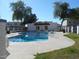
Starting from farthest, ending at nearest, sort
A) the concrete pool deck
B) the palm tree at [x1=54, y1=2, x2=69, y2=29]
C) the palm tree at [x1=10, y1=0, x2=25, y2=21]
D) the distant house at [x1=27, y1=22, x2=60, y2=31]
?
the palm tree at [x1=10, y1=0, x2=25, y2=21], the palm tree at [x1=54, y1=2, x2=69, y2=29], the distant house at [x1=27, y1=22, x2=60, y2=31], the concrete pool deck

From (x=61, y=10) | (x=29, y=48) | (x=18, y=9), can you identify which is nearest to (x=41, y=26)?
(x=61, y=10)

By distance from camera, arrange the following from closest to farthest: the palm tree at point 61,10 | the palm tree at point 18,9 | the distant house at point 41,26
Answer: the distant house at point 41,26 < the palm tree at point 61,10 < the palm tree at point 18,9

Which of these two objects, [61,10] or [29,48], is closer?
[29,48]

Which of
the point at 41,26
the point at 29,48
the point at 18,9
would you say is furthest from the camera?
the point at 18,9

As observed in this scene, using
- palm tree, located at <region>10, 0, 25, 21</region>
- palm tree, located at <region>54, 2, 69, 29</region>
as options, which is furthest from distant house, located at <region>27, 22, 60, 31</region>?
palm tree, located at <region>10, 0, 25, 21</region>

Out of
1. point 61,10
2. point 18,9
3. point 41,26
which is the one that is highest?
point 18,9

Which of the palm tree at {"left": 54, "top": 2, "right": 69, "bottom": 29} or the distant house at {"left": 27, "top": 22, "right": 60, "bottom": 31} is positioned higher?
the palm tree at {"left": 54, "top": 2, "right": 69, "bottom": 29}

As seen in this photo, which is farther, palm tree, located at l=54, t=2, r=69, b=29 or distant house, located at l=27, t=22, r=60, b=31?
palm tree, located at l=54, t=2, r=69, b=29

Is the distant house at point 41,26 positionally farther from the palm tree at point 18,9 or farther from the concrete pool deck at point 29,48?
the concrete pool deck at point 29,48

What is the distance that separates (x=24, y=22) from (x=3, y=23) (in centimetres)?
5709

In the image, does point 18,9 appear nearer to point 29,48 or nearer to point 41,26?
point 41,26

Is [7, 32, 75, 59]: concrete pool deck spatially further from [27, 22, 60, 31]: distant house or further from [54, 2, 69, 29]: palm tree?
[54, 2, 69, 29]: palm tree

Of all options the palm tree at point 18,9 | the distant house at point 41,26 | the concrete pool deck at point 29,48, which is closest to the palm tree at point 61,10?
the distant house at point 41,26

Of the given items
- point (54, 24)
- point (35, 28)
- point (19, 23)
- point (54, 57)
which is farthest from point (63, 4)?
point (54, 57)
